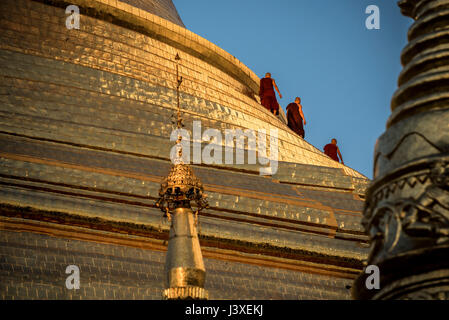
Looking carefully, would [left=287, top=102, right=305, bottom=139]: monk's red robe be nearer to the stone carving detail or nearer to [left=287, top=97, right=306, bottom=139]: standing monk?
[left=287, top=97, right=306, bottom=139]: standing monk

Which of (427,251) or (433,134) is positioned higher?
(433,134)

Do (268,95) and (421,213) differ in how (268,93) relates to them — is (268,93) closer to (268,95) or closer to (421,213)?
(268,95)

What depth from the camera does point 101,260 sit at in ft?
36.3

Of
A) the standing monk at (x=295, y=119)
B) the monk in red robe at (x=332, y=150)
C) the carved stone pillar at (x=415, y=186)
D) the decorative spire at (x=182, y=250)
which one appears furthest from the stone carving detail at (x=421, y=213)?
the standing monk at (x=295, y=119)

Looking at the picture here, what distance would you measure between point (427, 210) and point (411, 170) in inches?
6.6

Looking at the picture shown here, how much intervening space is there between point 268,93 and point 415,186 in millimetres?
18524

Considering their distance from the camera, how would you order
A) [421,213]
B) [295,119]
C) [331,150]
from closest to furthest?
[421,213], [331,150], [295,119]

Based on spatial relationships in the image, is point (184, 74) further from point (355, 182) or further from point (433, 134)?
point (433, 134)

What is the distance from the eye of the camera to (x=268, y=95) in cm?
2155

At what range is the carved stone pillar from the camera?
2.90 meters

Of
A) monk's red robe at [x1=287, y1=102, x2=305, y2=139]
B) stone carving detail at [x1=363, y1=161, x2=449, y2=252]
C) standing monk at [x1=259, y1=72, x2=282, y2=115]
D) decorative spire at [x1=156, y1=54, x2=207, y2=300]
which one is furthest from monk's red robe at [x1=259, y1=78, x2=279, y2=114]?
stone carving detail at [x1=363, y1=161, x2=449, y2=252]

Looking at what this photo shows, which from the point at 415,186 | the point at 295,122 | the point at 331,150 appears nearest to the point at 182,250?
the point at 415,186

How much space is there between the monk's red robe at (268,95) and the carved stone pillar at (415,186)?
708 inches
